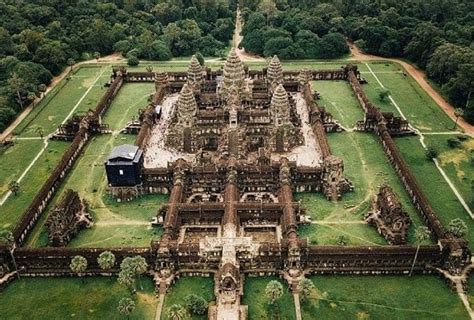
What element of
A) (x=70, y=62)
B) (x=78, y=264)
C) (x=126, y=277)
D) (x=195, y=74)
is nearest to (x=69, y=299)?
(x=78, y=264)

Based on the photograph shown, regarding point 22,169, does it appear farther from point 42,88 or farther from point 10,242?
point 42,88

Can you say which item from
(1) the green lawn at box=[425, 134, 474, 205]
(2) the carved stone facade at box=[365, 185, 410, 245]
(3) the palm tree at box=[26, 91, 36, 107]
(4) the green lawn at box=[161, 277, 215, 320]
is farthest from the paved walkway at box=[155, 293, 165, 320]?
(3) the palm tree at box=[26, 91, 36, 107]

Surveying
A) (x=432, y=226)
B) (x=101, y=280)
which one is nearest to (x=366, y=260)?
(x=432, y=226)

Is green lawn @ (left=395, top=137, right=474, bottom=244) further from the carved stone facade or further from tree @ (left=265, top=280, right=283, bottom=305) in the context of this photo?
tree @ (left=265, top=280, right=283, bottom=305)

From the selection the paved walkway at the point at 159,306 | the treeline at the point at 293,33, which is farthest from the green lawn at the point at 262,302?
the treeline at the point at 293,33

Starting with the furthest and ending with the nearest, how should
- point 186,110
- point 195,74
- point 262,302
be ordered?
point 195,74
point 186,110
point 262,302

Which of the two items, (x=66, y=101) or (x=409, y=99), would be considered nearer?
(x=409, y=99)
